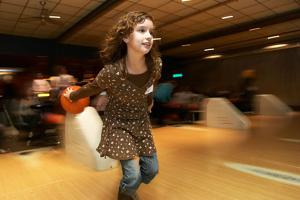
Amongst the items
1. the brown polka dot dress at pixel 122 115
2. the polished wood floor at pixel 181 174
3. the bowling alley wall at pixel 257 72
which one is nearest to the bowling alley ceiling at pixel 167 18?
the bowling alley wall at pixel 257 72

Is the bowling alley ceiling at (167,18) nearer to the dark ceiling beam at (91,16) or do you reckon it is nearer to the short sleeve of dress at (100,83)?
the dark ceiling beam at (91,16)

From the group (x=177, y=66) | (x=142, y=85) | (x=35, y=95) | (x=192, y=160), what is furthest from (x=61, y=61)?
(x=142, y=85)

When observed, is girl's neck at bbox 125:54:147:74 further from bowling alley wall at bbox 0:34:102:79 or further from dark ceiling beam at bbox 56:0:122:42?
bowling alley wall at bbox 0:34:102:79

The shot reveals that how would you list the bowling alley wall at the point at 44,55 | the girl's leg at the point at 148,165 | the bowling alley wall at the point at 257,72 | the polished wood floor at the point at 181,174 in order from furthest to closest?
1. the bowling alley wall at the point at 257,72
2. the bowling alley wall at the point at 44,55
3. the polished wood floor at the point at 181,174
4. the girl's leg at the point at 148,165

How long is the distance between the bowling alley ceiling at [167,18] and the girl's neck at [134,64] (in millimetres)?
4388

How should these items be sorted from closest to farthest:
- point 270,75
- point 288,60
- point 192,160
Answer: point 192,160 < point 288,60 < point 270,75

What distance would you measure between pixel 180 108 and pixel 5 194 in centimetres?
487

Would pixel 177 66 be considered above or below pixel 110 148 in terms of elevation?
above

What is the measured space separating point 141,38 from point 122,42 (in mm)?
187

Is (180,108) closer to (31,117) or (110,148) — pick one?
(31,117)

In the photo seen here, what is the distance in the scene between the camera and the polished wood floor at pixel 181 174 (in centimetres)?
187

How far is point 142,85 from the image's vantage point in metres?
1.47

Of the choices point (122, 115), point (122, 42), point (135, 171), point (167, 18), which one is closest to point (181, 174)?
point (135, 171)

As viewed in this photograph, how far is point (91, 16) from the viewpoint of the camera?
636 cm
